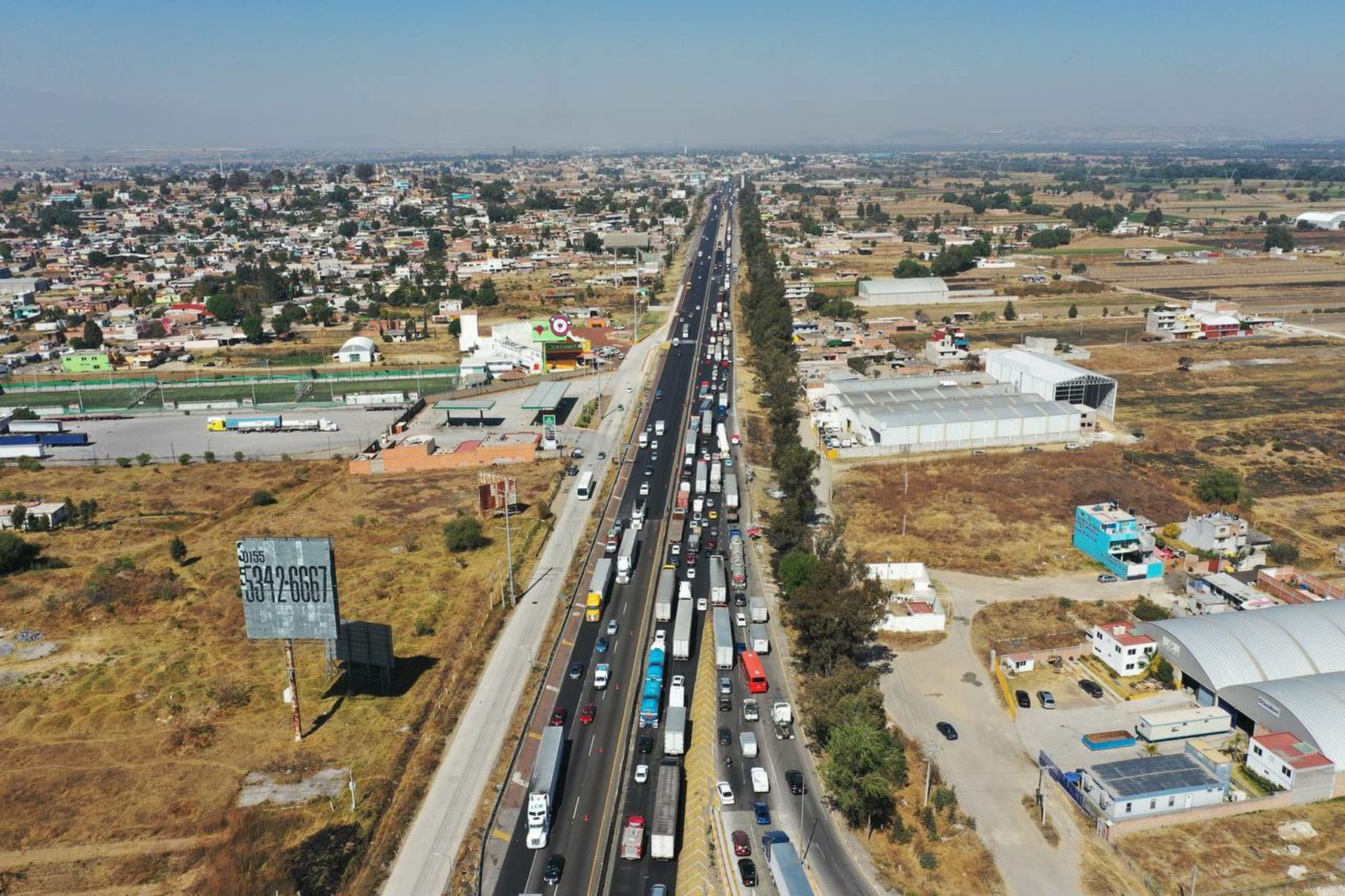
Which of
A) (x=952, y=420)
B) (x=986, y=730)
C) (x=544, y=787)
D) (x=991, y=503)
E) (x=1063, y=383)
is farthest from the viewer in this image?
(x=1063, y=383)

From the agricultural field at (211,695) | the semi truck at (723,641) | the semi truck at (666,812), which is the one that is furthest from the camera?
the semi truck at (723,641)

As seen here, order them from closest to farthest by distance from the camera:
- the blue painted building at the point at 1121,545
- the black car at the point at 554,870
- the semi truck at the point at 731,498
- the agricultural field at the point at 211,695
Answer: the black car at the point at 554,870
the agricultural field at the point at 211,695
the blue painted building at the point at 1121,545
the semi truck at the point at 731,498

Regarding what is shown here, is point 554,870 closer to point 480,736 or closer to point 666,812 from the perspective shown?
point 666,812

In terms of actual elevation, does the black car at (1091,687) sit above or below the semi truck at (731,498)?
below

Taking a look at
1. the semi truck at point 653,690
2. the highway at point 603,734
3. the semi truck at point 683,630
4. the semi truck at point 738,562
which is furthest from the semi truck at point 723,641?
the semi truck at point 738,562

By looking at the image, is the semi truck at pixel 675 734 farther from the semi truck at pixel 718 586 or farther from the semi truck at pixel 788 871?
the semi truck at pixel 718 586

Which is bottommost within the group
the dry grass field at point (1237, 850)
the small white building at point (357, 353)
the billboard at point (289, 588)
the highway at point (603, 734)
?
the dry grass field at point (1237, 850)

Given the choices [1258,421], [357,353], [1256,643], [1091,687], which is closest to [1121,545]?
[1256,643]
